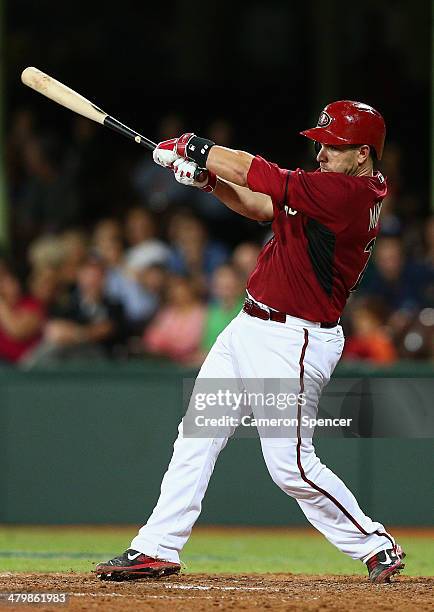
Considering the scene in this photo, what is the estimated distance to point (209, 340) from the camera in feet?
28.1

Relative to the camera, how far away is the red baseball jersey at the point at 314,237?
5.02 metres

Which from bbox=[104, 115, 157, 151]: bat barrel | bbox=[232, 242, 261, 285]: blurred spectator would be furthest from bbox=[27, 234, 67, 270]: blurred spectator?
bbox=[104, 115, 157, 151]: bat barrel

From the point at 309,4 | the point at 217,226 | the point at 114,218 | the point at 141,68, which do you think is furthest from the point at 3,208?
the point at 309,4

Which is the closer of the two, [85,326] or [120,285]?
[85,326]

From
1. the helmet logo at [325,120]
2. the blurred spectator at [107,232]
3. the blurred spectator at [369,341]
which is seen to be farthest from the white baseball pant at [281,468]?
the blurred spectator at [107,232]

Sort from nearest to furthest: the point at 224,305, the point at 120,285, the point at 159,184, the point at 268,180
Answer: the point at 268,180, the point at 224,305, the point at 120,285, the point at 159,184

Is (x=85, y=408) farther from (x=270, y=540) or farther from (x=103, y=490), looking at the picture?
(x=270, y=540)

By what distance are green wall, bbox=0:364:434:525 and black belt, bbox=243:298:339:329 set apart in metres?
2.87

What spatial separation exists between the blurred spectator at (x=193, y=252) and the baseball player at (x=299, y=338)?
434 centimetres

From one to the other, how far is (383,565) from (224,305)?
3581 mm

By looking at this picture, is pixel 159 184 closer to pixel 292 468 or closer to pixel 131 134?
pixel 131 134

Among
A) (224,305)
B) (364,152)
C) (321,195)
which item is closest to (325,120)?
(364,152)

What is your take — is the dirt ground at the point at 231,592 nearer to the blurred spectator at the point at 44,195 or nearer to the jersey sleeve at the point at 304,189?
the jersey sleeve at the point at 304,189

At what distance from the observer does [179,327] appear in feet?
28.8
